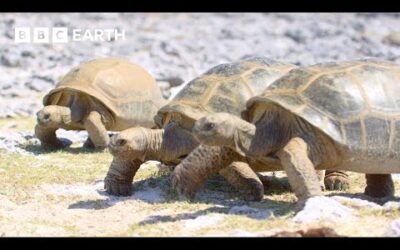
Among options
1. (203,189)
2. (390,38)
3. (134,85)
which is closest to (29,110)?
(134,85)

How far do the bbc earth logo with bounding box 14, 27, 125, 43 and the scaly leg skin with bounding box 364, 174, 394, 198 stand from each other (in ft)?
54.6

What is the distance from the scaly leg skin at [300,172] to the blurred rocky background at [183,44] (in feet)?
31.9

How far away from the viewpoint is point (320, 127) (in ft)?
20.0

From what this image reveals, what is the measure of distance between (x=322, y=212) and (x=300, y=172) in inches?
22.4

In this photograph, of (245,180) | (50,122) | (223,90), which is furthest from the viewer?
(50,122)

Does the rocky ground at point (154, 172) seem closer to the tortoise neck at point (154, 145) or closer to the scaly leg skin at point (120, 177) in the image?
the scaly leg skin at point (120, 177)

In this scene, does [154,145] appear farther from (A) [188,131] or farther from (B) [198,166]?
(B) [198,166]

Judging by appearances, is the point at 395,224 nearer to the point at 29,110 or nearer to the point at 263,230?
the point at 263,230

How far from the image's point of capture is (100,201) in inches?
271

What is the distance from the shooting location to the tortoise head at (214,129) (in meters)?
6.05

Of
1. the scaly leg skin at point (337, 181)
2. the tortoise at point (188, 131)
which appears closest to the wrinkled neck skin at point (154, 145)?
the tortoise at point (188, 131)

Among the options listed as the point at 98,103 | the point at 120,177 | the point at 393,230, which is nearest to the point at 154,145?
the point at 120,177

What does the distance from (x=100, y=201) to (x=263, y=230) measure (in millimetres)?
2184

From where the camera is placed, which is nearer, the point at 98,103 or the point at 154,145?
the point at 154,145
